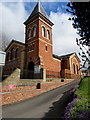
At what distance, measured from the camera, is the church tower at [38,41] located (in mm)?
19622

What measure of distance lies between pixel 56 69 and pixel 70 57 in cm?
685

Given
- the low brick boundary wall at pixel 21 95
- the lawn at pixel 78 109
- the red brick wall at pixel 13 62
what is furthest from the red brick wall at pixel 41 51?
the lawn at pixel 78 109

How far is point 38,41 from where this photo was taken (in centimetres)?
1980

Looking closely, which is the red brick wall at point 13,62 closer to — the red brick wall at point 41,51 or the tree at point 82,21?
the red brick wall at point 41,51

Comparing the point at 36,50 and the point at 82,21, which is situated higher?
the point at 36,50

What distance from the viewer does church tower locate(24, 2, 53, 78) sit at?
64.4 feet

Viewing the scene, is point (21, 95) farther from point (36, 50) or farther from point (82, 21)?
point (36, 50)

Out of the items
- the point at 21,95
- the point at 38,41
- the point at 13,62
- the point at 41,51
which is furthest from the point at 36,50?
the point at 21,95

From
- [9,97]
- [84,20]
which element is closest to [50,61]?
[9,97]

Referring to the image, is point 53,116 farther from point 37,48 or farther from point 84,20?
point 37,48

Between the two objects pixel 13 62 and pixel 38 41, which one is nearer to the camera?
pixel 38 41

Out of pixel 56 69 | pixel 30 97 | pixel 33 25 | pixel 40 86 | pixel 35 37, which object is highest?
pixel 33 25

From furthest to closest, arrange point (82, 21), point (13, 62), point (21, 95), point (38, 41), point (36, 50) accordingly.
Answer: point (13, 62), point (38, 41), point (36, 50), point (21, 95), point (82, 21)

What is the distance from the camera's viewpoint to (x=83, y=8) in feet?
10.1
